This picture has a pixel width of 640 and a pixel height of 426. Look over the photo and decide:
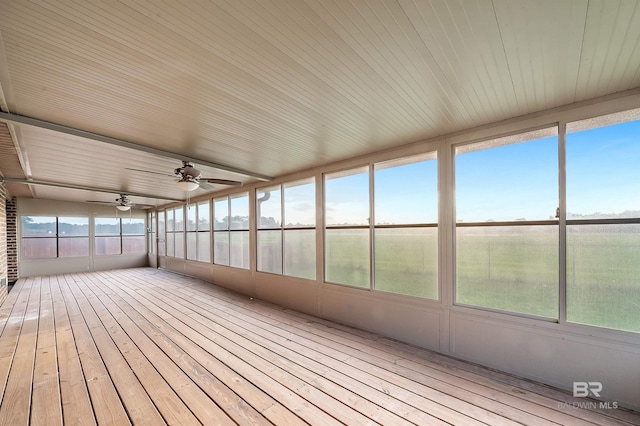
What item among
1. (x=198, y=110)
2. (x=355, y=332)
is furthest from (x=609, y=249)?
(x=198, y=110)

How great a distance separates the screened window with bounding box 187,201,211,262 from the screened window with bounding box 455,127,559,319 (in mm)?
6892

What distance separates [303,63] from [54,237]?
12.0m

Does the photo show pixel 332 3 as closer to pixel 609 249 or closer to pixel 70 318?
pixel 609 249

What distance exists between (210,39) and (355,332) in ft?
12.5

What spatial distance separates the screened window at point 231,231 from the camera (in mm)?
6438

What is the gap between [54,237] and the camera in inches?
360

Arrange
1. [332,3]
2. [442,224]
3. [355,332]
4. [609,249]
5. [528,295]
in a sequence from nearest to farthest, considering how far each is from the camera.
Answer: [332,3] < [609,249] < [528,295] < [442,224] < [355,332]

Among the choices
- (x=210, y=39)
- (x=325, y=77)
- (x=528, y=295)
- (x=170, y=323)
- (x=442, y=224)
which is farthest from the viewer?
(x=170, y=323)

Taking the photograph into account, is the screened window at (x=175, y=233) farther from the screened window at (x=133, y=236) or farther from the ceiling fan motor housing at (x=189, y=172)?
the ceiling fan motor housing at (x=189, y=172)

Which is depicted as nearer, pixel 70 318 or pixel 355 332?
pixel 355 332

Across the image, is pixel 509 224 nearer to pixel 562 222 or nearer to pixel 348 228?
pixel 562 222

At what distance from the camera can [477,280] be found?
9.84 ft

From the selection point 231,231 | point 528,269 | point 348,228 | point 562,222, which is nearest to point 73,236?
point 231,231

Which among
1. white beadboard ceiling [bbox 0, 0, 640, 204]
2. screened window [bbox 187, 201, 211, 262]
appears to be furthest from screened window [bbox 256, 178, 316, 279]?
screened window [bbox 187, 201, 211, 262]
